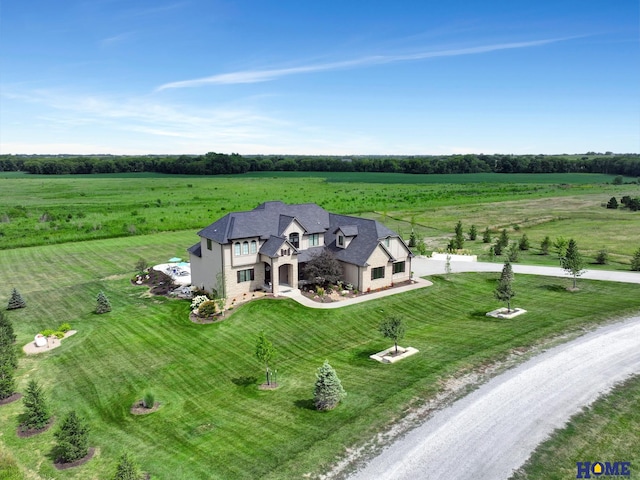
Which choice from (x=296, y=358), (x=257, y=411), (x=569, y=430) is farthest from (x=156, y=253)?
(x=569, y=430)

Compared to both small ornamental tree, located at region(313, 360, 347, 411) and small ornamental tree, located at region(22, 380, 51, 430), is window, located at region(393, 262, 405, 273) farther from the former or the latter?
small ornamental tree, located at region(22, 380, 51, 430)

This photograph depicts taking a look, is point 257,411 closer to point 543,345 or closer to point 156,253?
point 543,345

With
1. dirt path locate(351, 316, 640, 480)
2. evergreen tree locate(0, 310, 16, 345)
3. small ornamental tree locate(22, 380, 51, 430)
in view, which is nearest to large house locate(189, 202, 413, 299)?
evergreen tree locate(0, 310, 16, 345)

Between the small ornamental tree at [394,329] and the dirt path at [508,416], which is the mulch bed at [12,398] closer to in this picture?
the dirt path at [508,416]

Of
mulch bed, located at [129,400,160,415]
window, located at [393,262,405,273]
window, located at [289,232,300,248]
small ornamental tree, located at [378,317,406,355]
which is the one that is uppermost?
window, located at [289,232,300,248]

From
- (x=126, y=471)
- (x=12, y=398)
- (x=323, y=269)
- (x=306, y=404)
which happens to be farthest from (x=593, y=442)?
(x=12, y=398)

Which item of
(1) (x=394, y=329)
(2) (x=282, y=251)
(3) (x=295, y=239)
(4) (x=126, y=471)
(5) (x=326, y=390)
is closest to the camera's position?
(4) (x=126, y=471)

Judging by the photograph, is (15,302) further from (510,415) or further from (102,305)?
(510,415)
